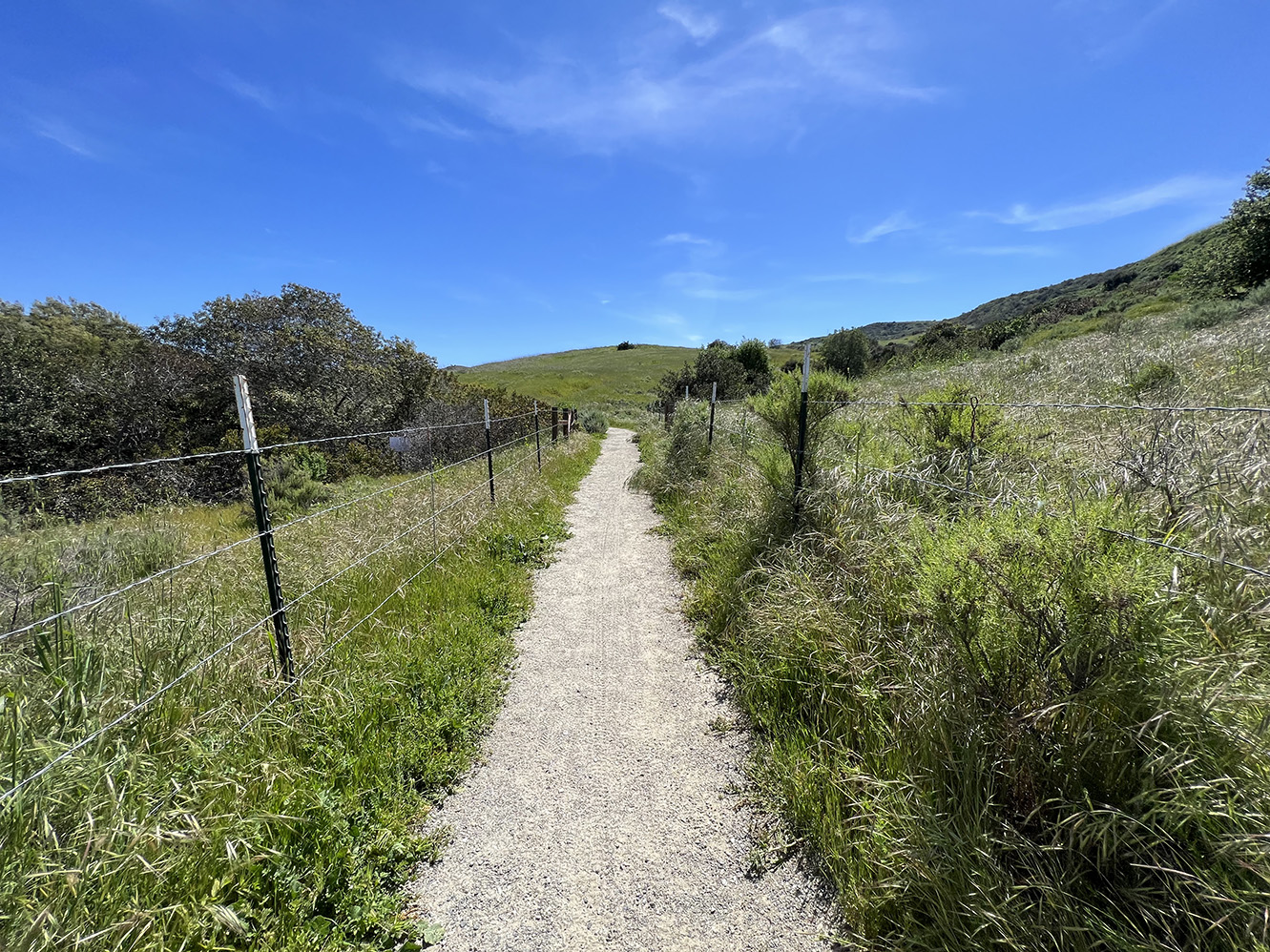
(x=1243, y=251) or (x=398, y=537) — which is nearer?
(x=398, y=537)

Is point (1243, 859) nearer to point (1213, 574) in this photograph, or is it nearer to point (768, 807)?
point (1213, 574)

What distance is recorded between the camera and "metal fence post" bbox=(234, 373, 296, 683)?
95.1 inches

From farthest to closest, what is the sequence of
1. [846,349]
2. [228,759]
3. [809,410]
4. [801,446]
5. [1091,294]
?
[1091,294] → [846,349] → [809,410] → [801,446] → [228,759]

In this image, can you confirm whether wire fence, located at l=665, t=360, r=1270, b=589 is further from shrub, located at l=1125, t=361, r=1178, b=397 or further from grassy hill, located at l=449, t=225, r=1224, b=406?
grassy hill, located at l=449, t=225, r=1224, b=406

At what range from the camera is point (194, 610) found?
2795mm

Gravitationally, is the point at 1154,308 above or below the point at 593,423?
above

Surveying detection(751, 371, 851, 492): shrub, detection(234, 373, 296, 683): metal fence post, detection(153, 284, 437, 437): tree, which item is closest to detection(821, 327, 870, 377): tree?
detection(153, 284, 437, 437): tree

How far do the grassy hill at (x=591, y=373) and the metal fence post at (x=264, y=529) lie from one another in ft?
92.6

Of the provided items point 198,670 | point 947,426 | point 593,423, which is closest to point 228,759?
point 198,670

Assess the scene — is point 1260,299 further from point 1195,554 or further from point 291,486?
point 291,486

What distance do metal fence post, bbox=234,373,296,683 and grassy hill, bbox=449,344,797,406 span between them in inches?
1111

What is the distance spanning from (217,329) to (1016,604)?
2009 cm

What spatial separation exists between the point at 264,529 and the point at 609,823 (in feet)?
7.45

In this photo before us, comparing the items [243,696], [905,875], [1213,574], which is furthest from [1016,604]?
[243,696]
